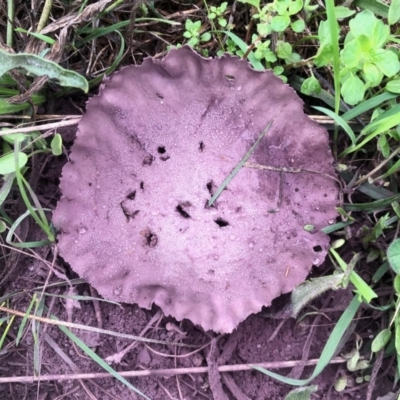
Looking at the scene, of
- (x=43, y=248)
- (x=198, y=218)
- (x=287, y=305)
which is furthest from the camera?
(x=43, y=248)

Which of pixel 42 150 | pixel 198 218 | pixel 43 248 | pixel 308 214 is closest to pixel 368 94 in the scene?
pixel 308 214

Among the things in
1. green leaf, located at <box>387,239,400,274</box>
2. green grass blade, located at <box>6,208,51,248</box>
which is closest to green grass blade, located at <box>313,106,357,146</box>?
green leaf, located at <box>387,239,400,274</box>

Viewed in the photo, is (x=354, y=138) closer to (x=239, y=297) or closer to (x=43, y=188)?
(x=239, y=297)

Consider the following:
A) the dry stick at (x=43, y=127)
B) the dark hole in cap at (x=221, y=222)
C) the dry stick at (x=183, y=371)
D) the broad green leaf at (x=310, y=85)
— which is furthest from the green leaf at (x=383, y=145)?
the dry stick at (x=43, y=127)

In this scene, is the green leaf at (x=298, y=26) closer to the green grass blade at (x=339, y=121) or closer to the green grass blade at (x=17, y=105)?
the green grass blade at (x=339, y=121)

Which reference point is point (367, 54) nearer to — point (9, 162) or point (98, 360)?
point (9, 162)

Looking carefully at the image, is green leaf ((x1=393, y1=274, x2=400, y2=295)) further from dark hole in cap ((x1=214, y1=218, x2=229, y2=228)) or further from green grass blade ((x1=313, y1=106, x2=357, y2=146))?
dark hole in cap ((x1=214, y1=218, x2=229, y2=228))

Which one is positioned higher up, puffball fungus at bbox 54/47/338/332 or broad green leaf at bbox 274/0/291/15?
broad green leaf at bbox 274/0/291/15
